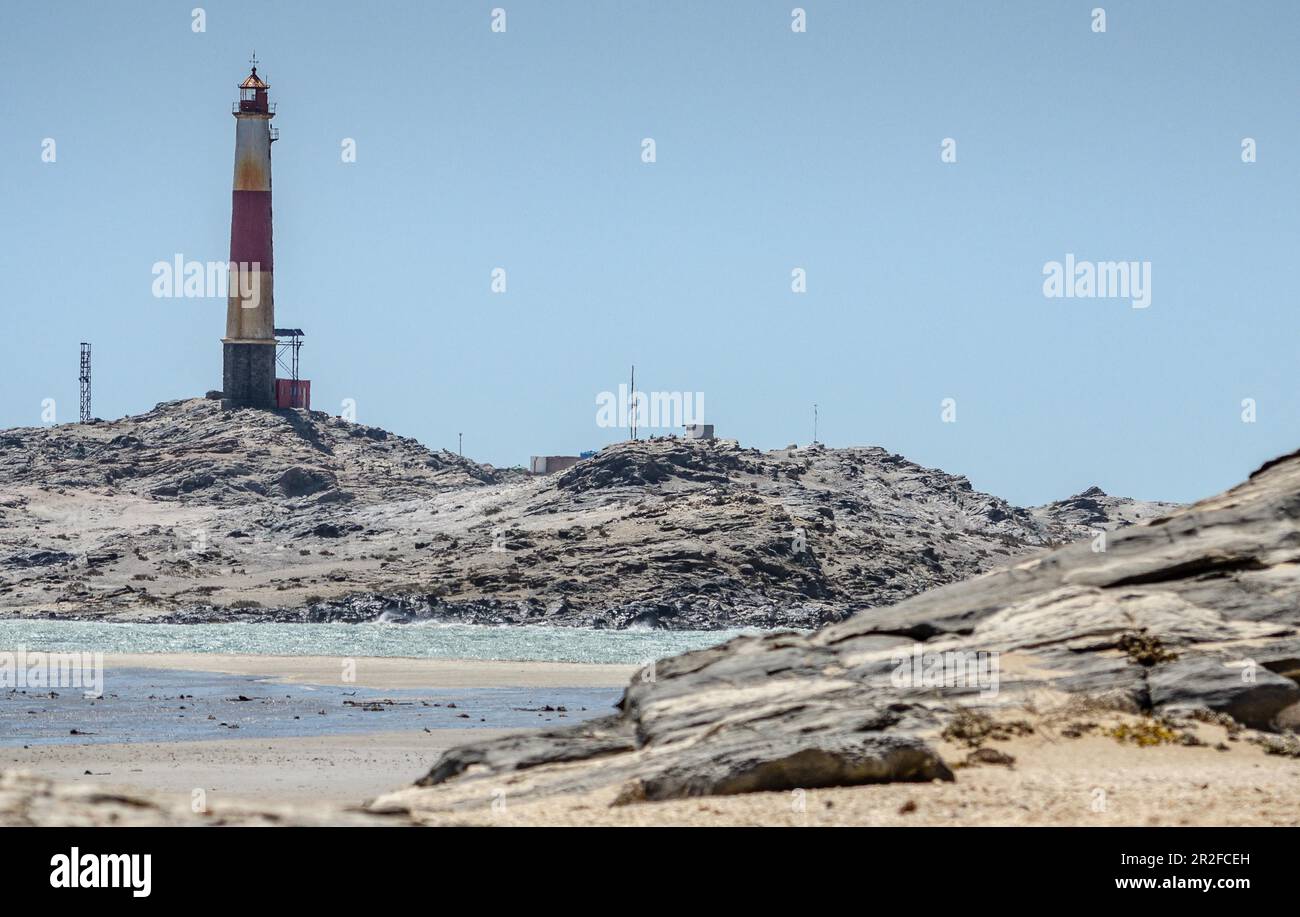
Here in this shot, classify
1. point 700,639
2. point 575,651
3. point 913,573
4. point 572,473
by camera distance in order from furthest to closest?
point 572,473 → point 913,573 → point 700,639 → point 575,651

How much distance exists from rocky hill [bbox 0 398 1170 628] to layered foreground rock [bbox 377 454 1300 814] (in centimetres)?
7839

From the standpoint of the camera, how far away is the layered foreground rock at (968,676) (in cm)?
1883

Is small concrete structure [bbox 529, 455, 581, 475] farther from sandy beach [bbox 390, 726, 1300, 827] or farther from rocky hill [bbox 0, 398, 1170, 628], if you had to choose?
sandy beach [bbox 390, 726, 1300, 827]

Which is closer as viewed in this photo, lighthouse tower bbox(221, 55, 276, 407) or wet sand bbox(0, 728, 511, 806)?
wet sand bbox(0, 728, 511, 806)

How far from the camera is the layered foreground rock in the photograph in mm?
18828

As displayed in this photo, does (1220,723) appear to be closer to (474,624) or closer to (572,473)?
(474,624)

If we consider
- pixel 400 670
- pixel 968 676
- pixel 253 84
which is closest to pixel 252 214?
pixel 253 84

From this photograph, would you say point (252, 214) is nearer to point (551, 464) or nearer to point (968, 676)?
point (551, 464)

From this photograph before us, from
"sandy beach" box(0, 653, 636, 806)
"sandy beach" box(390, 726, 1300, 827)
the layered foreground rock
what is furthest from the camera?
"sandy beach" box(0, 653, 636, 806)

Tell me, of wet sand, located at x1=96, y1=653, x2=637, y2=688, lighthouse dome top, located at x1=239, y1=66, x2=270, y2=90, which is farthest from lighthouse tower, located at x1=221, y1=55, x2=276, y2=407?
wet sand, located at x1=96, y1=653, x2=637, y2=688

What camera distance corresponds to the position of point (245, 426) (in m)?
150

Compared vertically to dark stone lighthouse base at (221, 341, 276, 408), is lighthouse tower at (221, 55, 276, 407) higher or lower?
higher

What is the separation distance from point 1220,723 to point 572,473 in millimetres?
114603
